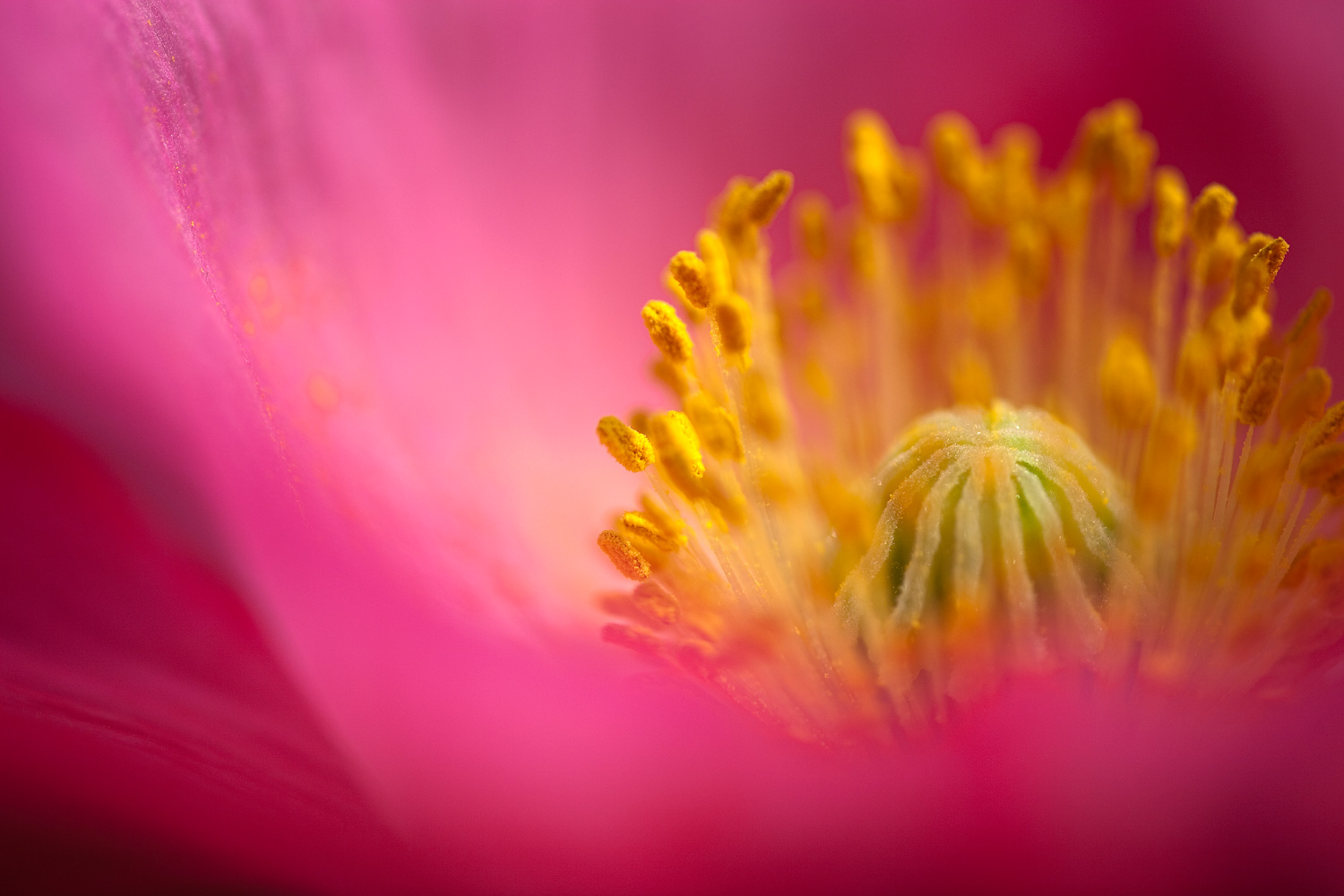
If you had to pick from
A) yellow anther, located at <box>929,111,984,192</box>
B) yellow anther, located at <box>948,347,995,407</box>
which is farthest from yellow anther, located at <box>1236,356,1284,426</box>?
yellow anther, located at <box>929,111,984,192</box>

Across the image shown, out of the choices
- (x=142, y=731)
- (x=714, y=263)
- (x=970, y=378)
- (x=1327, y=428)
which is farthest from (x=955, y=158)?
(x=142, y=731)

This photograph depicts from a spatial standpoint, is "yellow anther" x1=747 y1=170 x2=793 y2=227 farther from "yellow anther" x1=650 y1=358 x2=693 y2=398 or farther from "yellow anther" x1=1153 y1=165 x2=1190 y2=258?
"yellow anther" x1=1153 y1=165 x2=1190 y2=258

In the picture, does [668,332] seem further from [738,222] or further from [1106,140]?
[1106,140]

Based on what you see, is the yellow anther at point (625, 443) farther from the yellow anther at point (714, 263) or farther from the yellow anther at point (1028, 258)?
the yellow anther at point (1028, 258)

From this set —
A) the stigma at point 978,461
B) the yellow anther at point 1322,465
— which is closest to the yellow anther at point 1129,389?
the stigma at point 978,461

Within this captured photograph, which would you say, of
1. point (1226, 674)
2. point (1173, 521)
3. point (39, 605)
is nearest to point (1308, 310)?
point (1173, 521)

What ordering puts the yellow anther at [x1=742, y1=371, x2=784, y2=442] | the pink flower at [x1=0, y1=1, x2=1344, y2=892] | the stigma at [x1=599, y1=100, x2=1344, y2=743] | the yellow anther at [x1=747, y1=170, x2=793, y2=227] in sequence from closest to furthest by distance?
the pink flower at [x1=0, y1=1, x2=1344, y2=892] → the stigma at [x1=599, y1=100, x2=1344, y2=743] → the yellow anther at [x1=742, y1=371, x2=784, y2=442] → the yellow anther at [x1=747, y1=170, x2=793, y2=227]
